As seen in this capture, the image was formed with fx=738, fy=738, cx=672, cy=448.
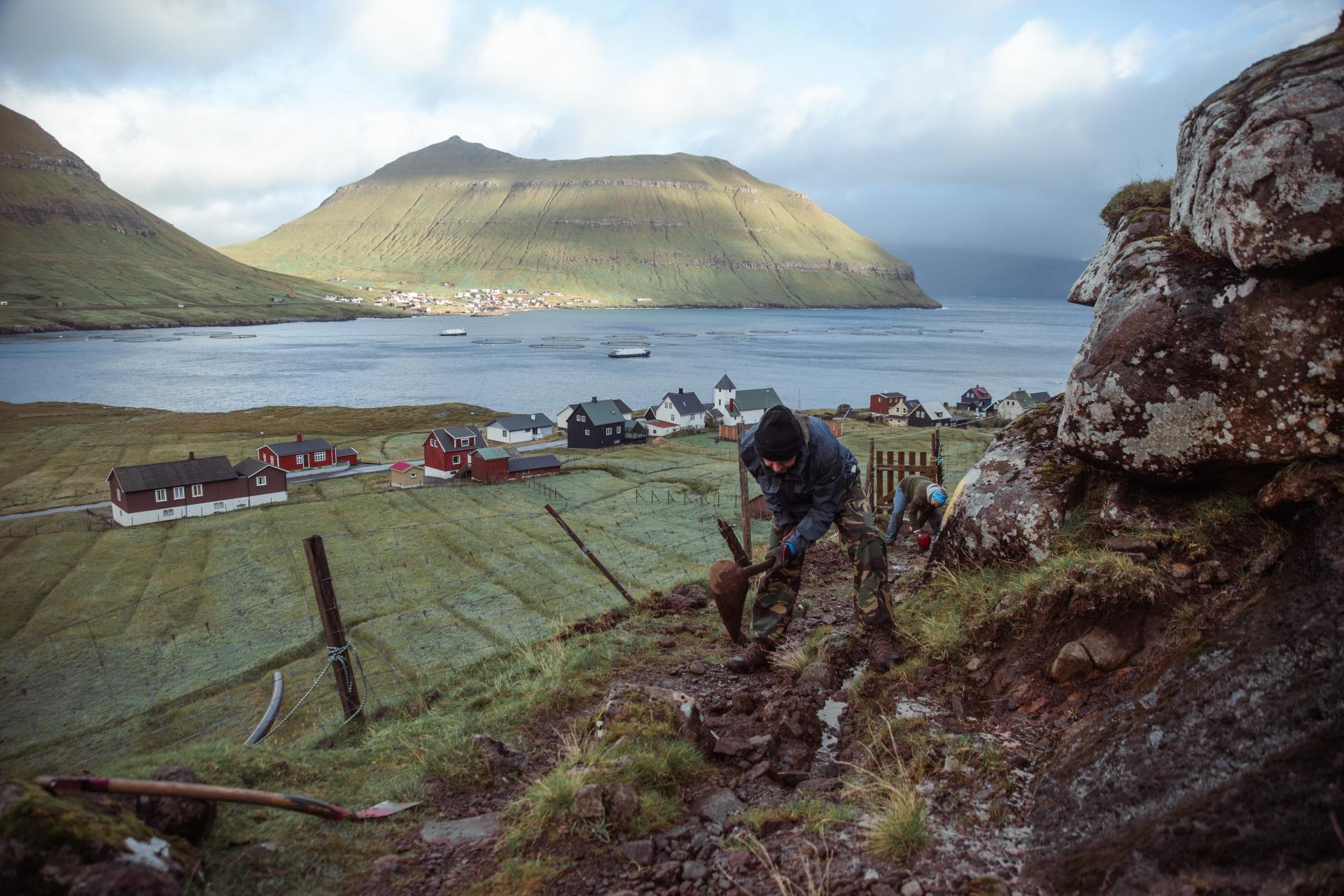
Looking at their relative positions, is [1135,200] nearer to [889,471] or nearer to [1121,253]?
[1121,253]

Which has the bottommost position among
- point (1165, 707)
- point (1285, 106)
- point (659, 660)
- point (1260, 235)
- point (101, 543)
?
point (101, 543)

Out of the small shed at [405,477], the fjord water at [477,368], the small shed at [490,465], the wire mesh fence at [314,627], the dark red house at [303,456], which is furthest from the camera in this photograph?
the fjord water at [477,368]

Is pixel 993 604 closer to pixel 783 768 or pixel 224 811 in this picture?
pixel 783 768

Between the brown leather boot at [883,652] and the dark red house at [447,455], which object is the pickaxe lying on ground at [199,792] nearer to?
the brown leather boot at [883,652]

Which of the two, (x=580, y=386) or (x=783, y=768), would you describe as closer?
(x=783, y=768)

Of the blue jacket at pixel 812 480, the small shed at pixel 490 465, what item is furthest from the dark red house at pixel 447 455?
the blue jacket at pixel 812 480

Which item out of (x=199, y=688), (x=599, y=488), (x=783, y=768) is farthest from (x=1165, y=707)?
(x=599, y=488)

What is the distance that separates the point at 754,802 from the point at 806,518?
2.66 metres

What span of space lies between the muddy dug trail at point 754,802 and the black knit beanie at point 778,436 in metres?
1.78

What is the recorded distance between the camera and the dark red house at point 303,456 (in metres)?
54.6

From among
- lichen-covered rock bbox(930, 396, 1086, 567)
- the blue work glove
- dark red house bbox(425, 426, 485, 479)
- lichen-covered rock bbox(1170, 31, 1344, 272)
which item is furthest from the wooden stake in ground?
dark red house bbox(425, 426, 485, 479)

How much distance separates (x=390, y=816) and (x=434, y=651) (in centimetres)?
1490

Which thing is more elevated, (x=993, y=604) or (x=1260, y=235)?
(x=1260, y=235)

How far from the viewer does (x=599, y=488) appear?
45.0m
